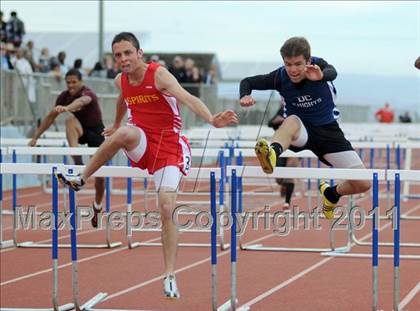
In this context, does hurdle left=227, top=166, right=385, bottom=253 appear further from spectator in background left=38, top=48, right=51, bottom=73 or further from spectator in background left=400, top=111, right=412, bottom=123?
spectator in background left=400, top=111, right=412, bottom=123

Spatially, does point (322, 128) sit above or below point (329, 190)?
above

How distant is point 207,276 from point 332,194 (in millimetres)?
1818

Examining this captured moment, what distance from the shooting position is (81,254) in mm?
11758

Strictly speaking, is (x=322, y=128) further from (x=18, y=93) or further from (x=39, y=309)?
(x=18, y=93)

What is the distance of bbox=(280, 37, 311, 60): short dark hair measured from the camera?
25.9 feet

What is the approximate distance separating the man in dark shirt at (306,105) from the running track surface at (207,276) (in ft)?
3.41

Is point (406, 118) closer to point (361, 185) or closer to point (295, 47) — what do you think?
point (361, 185)

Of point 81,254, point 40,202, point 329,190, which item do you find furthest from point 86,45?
point 329,190

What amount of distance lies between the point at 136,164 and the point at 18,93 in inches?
506

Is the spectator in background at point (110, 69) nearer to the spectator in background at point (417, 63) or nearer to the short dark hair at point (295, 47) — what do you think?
the short dark hair at point (295, 47)

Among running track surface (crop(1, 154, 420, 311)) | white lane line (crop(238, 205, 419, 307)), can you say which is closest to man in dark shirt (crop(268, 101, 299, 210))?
running track surface (crop(1, 154, 420, 311))

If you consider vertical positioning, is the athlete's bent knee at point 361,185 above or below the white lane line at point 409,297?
above

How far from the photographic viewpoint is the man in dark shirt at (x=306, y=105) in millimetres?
7961

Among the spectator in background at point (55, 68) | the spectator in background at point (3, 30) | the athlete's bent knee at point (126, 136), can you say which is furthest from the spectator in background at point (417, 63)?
the spectator in background at point (3, 30)
